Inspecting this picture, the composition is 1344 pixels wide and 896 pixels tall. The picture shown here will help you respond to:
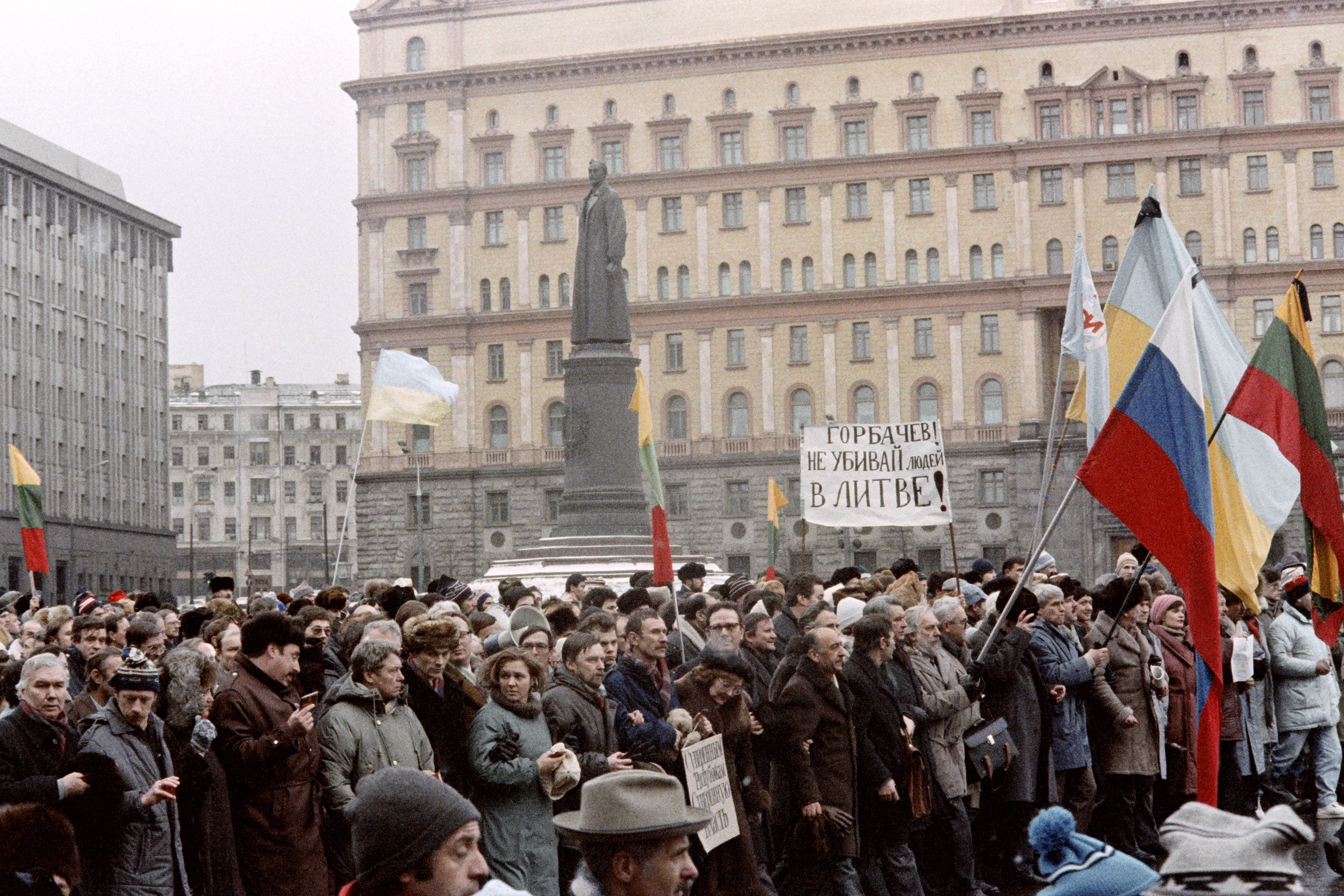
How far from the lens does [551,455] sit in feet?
218

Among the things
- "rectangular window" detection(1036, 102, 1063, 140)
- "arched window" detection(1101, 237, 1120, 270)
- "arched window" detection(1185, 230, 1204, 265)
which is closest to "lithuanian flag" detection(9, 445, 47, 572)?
"arched window" detection(1101, 237, 1120, 270)

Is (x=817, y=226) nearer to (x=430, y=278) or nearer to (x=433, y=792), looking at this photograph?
(x=430, y=278)

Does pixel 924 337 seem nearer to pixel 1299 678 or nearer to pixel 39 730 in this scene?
pixel 1299 678

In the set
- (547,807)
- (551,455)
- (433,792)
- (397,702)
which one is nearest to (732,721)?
(547,807)

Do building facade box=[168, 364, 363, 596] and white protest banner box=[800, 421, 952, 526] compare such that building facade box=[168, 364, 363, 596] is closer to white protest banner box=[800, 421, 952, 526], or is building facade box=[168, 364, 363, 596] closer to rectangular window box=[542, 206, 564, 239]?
rectangular window box=[542, 206, 564, 239]

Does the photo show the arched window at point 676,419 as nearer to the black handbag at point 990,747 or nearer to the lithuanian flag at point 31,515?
the lithuanian flag at point 31,515

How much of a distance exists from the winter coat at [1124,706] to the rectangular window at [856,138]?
5541 cm

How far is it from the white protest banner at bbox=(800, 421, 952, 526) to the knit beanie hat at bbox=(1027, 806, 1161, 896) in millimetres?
15594

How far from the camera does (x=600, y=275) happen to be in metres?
24.2

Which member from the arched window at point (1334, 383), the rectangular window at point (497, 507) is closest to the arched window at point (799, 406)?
the rectangular window at point (497, 507)

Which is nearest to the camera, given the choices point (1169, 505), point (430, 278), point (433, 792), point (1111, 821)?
point (433, 792)

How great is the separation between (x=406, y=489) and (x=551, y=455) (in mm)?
5386

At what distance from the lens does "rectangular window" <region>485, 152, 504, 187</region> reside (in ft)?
222

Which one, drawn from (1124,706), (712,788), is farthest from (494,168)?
(712,788)
